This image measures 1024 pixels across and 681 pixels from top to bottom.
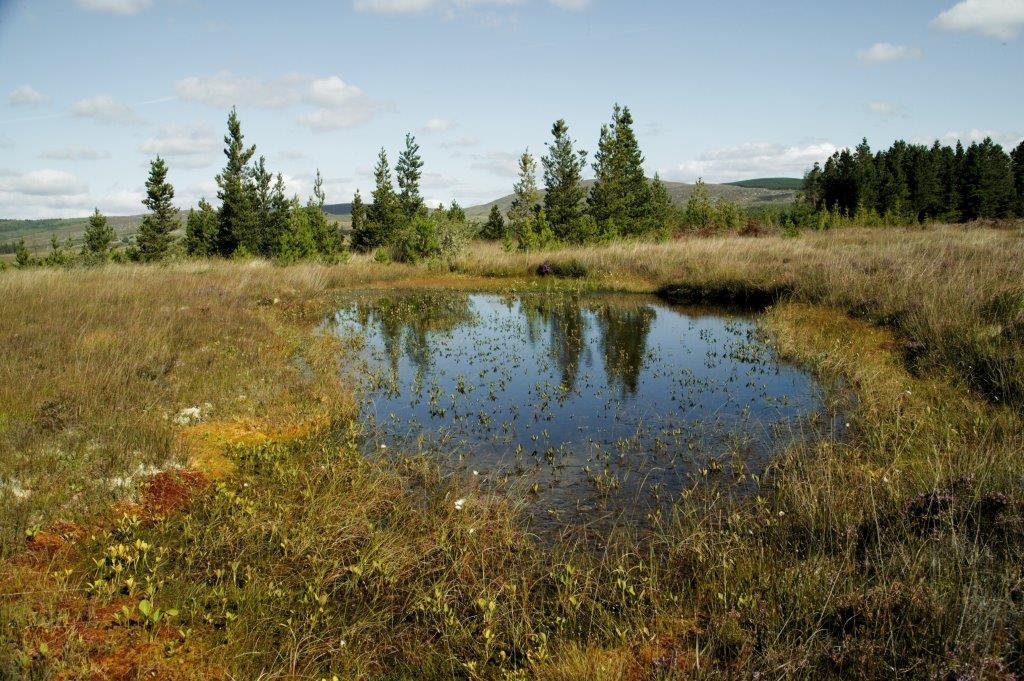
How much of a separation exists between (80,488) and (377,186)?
44.6 meters

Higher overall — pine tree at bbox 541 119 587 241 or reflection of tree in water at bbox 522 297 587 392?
pine tree at bbox 541 119 587 241

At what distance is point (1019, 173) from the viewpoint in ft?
194

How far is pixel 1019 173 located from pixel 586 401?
2800 inches

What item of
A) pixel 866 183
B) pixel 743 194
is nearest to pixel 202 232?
pixel 866 183

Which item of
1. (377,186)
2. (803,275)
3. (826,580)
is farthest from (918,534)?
(377,186)

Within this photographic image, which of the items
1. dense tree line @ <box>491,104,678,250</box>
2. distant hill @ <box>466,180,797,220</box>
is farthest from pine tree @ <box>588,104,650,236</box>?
distant hill @ <box>466,180,797,220</box>

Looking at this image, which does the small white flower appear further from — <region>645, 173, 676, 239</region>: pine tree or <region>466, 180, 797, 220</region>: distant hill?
<region>466, 180, 797, 220</region>: distant hill

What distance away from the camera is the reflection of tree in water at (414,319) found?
45.1 feet

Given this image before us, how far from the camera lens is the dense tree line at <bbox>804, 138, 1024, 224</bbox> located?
52688mm

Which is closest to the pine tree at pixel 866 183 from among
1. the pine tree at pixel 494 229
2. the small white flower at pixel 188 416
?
the pine tree at pixel 494 229

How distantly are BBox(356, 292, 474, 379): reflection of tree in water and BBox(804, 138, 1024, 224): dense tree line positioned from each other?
41695 millimetres

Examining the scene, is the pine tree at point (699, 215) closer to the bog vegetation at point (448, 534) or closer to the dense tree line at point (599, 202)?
the dense tree line at point (599, 202)

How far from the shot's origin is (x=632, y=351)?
13.4 metres

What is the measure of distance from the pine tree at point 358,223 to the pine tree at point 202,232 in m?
9.30
